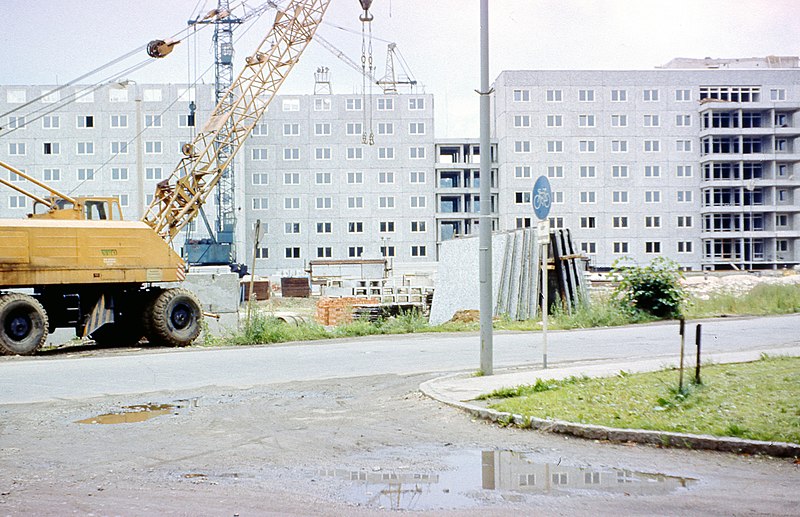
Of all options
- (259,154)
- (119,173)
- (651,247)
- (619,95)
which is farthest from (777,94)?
(119,173)

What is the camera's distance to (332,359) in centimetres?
1716

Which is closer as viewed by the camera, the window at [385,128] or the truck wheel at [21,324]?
the truck wheel at [21,324]

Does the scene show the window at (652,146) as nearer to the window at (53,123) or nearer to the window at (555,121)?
the window at (555,121)

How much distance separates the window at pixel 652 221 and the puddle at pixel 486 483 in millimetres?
84037

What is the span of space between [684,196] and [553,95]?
1749cm

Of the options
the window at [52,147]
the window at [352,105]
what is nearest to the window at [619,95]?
the window at [352,105]

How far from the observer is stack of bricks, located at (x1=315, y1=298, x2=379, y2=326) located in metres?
Answer: 33.7

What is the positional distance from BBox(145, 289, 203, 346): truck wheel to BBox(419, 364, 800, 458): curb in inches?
599

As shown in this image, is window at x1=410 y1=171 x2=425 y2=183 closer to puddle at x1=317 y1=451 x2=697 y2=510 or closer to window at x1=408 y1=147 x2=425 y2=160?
window at x1=408 y1=147 x2=425 y2=160

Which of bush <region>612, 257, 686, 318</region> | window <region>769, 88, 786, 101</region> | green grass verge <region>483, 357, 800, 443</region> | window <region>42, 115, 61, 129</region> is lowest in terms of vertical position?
green grass verge <region>483, 357, 800, 443</region>

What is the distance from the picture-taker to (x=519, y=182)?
289 ft

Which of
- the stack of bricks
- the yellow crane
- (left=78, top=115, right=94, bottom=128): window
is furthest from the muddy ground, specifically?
(left=78, top=115, right=94, bottom=128): window

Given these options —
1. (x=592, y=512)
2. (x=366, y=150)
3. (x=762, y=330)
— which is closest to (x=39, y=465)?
(x=592, y=512)

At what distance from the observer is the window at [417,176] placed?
8838 centimetres
